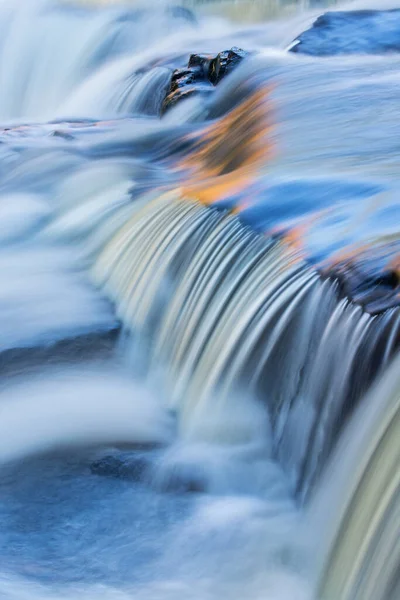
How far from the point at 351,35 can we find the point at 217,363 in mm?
4908

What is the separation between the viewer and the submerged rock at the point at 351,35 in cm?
726

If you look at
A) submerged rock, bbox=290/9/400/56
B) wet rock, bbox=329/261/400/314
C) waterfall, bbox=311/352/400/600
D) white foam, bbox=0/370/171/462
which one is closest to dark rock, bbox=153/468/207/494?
white foam, bbox=0/370/171/462

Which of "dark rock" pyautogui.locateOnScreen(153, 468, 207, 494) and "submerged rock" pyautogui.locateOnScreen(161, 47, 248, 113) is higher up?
"submerged rock" pyautogui.locateOnScreen(161, 47, 248, 113)

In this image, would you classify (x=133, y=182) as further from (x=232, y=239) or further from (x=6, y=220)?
(x=232, y=239)

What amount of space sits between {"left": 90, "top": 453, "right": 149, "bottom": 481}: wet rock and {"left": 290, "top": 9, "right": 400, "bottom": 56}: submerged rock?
4753mm

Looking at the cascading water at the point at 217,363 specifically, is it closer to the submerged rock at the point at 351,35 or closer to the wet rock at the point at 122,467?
the wet rock at the point at 122,467

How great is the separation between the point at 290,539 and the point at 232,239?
4.85 feet

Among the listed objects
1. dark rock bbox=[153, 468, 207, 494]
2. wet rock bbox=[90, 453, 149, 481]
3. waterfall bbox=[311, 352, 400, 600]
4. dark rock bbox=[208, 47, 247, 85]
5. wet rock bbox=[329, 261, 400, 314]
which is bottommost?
waterfall bbox=[311, 352, 400, 600]

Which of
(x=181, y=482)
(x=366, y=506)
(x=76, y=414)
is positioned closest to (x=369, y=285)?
(x=366, y=506)

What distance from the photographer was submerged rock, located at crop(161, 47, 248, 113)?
727cm

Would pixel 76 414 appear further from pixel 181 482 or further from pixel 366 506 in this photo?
pixel 366 506

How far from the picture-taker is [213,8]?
11.3m

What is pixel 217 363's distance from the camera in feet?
11.1

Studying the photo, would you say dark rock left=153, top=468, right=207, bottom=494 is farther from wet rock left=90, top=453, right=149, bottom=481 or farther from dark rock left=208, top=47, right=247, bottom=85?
dark rock left=208, top=47, right=247, bottom=85
